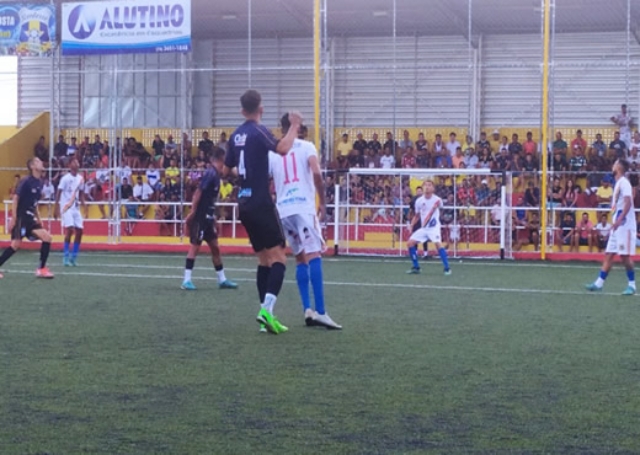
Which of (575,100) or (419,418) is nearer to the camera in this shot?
(419,418)

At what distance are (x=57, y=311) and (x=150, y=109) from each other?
24.9m

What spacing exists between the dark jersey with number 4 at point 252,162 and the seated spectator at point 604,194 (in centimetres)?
1696

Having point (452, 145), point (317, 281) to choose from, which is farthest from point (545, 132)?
point (317, 281)

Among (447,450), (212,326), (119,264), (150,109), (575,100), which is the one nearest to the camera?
(447,450)

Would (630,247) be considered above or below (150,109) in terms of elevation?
below

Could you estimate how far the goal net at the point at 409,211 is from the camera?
24484mm

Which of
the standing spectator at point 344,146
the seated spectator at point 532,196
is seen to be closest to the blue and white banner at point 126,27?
the standing spectator at point 344,146

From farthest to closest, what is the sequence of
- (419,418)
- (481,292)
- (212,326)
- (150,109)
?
(150,109), (481,292), (212,326), (419,418)

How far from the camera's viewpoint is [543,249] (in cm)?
2369

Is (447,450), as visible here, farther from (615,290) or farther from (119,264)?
(119,264)

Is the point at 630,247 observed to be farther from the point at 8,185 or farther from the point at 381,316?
the point at 8,185

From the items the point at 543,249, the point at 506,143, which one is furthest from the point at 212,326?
the point at 506,143

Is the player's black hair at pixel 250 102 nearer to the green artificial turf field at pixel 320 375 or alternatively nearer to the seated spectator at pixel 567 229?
the green artificial turf field at pixel 320 375

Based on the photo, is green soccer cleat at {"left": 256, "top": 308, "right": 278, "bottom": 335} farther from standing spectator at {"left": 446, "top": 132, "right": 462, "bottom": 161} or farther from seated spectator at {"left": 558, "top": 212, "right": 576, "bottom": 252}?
standing spectator at {"left": 446, "top": 132, "right": 462, "bottom": 161}
